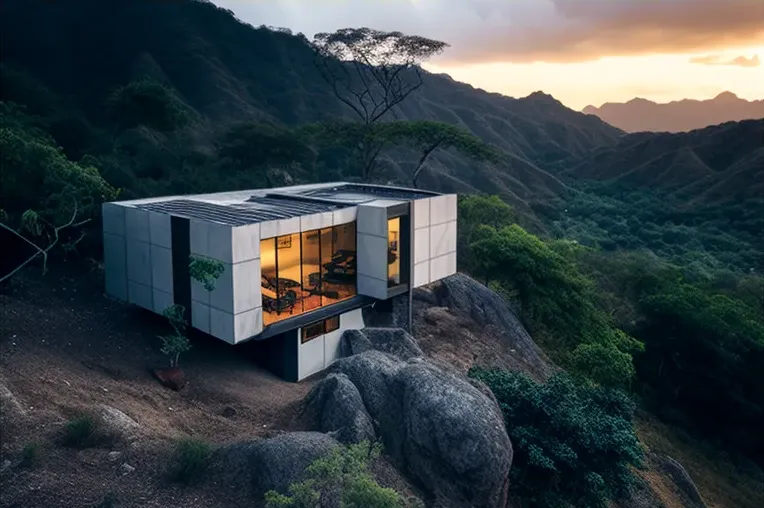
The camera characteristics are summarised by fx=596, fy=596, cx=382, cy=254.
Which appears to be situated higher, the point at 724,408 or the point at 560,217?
the point at 560,217

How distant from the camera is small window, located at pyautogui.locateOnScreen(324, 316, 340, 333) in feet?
65.7

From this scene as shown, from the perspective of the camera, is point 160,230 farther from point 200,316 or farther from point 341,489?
point 341,489

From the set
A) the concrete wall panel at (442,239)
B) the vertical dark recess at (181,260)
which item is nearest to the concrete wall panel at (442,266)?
the concrete wall panel at (442,239)

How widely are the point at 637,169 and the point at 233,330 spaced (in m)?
106

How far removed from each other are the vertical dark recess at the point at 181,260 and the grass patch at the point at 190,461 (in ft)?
21.3

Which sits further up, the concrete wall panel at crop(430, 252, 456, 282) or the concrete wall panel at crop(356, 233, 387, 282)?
the concrete wall panel at crop(356, 233, 387, 282)

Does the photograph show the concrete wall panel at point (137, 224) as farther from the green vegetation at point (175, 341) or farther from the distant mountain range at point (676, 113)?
the distant mountain range at point (676, 113)

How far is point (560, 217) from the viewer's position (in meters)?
79.9

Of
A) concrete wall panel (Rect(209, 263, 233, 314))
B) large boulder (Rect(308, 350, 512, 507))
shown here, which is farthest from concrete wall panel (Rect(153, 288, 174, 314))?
large boulder (Rect(308, 350, 512, 507))

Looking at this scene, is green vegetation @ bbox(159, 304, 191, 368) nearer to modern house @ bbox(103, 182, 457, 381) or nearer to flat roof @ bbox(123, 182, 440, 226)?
modern house @ bbox(103, 182, 457, 381)

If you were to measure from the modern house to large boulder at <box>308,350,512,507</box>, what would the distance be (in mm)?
4107

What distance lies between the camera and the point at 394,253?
20781 mm

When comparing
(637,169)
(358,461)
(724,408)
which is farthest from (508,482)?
(637,169)

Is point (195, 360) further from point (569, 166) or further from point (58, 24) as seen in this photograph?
point (569, 166)
